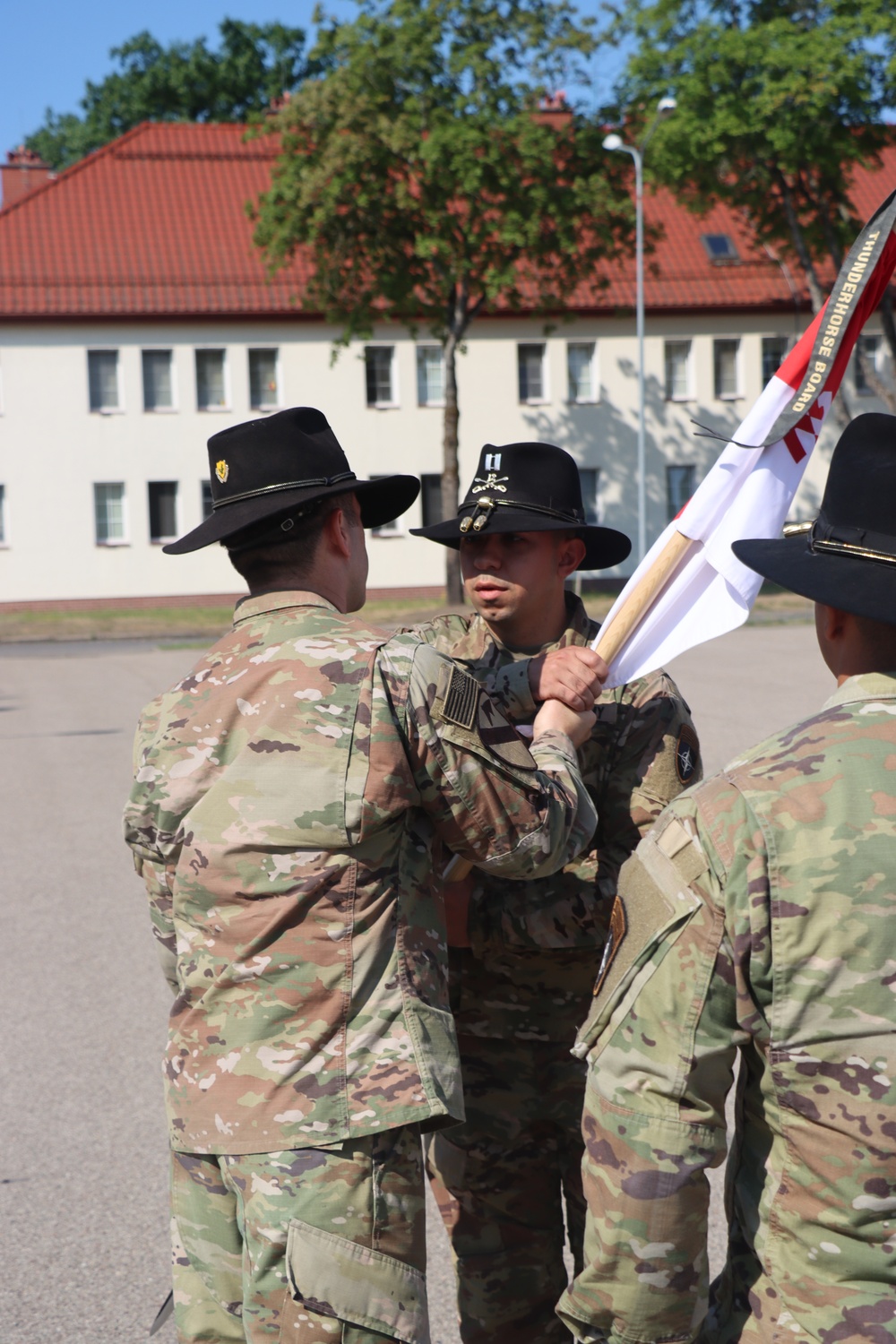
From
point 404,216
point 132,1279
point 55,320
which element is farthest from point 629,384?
point 132,1279

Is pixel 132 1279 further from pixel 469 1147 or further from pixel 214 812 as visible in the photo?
pixel 214 812

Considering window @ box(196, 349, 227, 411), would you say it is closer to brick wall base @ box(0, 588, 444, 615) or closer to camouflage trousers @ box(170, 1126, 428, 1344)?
brick wall base @ box(0, 588, 444, 615)

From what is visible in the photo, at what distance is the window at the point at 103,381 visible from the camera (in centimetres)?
3484

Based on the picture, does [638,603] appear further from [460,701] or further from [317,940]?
[317,940]

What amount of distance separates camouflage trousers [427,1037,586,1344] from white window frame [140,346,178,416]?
33364 millimetres

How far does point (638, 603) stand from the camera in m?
3.08

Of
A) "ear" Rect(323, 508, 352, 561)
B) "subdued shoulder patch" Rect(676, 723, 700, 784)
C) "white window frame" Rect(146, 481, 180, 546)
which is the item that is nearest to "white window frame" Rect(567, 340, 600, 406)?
"white window frame" Rect(146, 481, 180, 546)

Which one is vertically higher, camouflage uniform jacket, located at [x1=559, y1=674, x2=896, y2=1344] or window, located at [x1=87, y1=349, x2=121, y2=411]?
window, located at [x1=87, y1=349, x2=121, y2=411]

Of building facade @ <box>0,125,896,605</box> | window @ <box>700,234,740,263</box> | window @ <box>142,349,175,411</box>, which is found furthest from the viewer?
window @ <box>700,234,740,263</box>

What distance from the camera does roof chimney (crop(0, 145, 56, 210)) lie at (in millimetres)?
38188

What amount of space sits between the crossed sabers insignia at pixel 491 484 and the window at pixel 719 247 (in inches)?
1471

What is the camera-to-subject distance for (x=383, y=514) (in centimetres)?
300

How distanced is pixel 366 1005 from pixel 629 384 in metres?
36.3

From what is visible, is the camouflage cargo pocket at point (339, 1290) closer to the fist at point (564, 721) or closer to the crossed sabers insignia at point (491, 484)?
the fist at point (564, 721)
